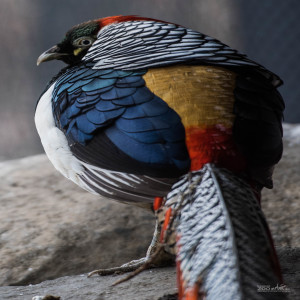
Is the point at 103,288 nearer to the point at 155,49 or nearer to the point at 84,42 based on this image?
the point at 155,49

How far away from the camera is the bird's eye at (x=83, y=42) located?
96.3 inches

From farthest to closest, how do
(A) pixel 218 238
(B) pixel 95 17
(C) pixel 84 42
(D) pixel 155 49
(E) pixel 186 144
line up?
(B) pixel 95 17, (C) pixel 84 42, (D) pixel 155 49, (E) pixel 186 144, (A) pixel 218 238

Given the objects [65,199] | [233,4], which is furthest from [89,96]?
[233,4]

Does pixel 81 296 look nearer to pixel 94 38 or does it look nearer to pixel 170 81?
pixel 170 81

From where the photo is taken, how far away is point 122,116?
68.6 inches

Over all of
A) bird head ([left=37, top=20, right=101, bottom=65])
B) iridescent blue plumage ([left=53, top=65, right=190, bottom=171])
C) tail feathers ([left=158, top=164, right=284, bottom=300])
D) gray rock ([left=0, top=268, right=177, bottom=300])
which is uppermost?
bird head ([left=37, top=20, right=101, bottom=65])

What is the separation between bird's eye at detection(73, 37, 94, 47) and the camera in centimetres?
245

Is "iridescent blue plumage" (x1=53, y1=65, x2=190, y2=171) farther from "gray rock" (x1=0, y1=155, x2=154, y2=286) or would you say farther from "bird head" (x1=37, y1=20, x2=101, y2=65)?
"gray rock" (x1=0, y1=155, x2=154, y2=286)

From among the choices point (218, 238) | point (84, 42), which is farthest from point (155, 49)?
point (218, 238)

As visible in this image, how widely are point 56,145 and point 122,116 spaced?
401mm

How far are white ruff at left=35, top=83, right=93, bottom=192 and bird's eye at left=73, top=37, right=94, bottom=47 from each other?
1.30 ft

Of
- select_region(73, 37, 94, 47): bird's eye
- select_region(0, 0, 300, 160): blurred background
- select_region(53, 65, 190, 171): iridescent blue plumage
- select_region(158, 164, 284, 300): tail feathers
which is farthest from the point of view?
select_region(0, 0, 300, 160): blurred background

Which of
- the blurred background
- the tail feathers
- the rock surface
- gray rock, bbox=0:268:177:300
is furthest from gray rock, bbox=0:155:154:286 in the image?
the blurred background

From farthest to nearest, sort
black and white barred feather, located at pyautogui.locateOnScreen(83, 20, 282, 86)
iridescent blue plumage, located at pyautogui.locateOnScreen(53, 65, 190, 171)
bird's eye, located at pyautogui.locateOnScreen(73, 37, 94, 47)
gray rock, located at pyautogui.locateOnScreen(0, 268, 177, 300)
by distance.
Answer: bird's eye, located at pyautogui.locateOnScreen(73, 37, 94, 47)
black and white barred feather, located at pyautogui.locateOnScreen(83, 20, 282, 86)
gray rock, located at pyautogui.locateOnScreen(0, 268, 177, 300)
iridescent blue plumage, located at pyautogui.locateOnScreen(53, 65, 190, 171)
